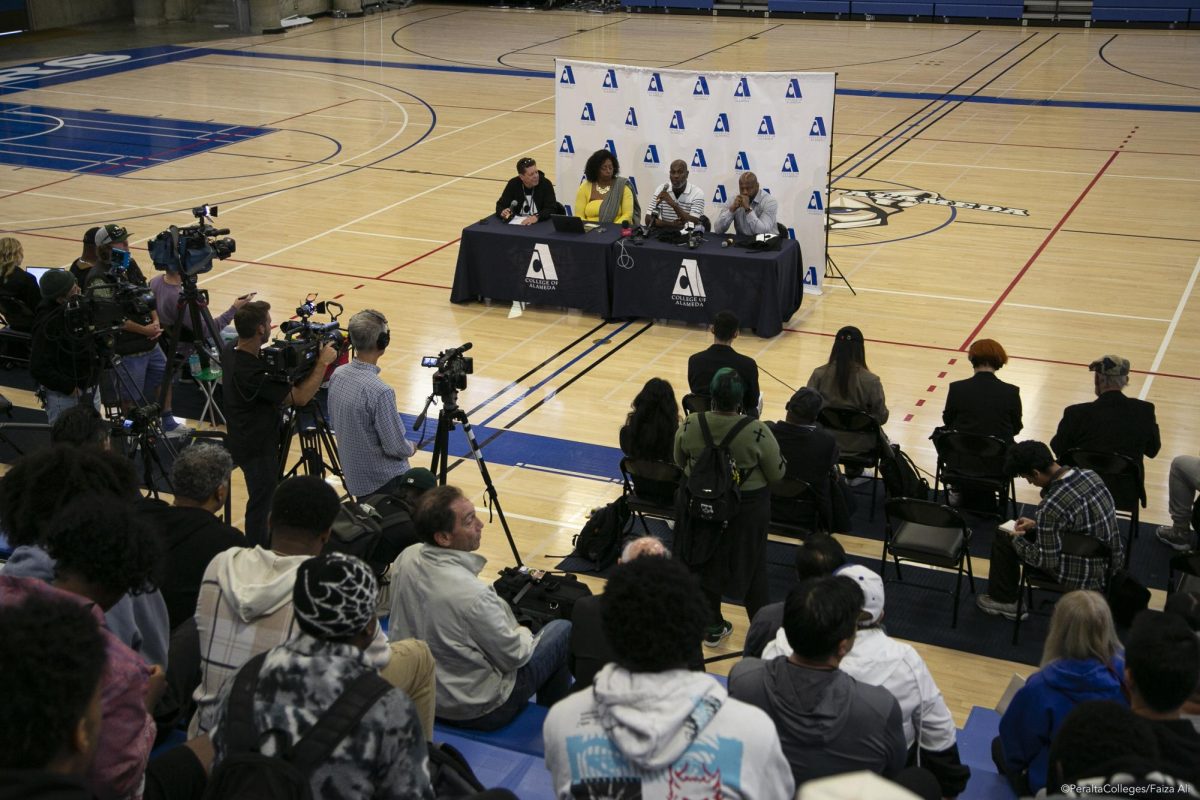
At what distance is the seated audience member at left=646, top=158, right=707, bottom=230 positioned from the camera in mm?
12094

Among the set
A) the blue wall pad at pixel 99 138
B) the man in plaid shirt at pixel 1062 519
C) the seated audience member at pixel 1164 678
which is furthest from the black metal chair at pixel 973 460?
the blue wall pad at pixel 99 138

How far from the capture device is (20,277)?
9.70 m

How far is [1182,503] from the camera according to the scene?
773 centimetres

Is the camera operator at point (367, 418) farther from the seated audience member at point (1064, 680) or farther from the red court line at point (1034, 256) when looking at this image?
the red court line at point (1034, 256)

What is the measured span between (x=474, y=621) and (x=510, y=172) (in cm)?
1321

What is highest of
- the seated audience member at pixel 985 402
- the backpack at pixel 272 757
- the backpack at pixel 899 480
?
the backpack at pixel 272 757

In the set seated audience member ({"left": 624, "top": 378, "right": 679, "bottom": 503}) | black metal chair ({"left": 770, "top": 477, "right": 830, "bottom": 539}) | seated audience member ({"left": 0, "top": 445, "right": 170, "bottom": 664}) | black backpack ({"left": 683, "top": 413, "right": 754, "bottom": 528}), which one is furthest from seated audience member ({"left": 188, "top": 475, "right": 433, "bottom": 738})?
black metal chair ({"left": 770, "top": 477, "right": 830, "bottom": 539})

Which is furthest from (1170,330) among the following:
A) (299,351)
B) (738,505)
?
(299,351)

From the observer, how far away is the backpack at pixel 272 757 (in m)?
2.91

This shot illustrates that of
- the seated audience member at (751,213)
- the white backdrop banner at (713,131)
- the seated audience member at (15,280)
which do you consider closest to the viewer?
the seated audience member at (15,280)

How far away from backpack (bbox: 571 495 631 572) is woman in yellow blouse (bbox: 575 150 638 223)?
17.6 ft

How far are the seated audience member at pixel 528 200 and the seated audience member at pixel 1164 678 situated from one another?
9.50 metres

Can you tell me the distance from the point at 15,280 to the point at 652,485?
541cm

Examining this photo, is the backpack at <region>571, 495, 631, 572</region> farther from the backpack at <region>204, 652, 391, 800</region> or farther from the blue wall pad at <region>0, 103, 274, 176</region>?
the blue wall pad at <region>0, 103, 274, 176</region>
